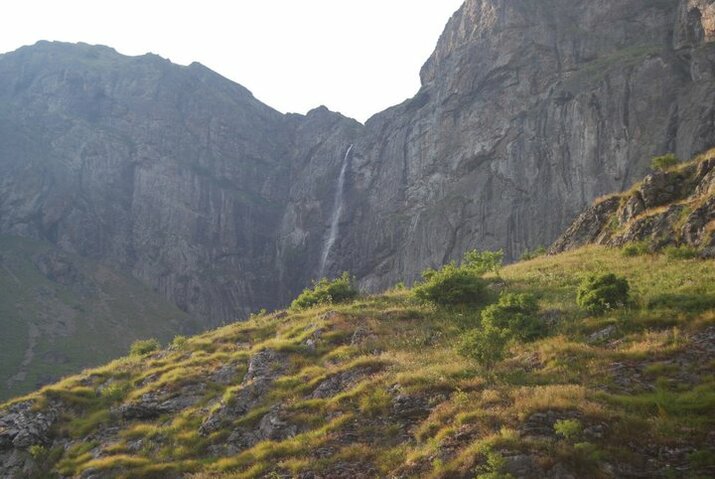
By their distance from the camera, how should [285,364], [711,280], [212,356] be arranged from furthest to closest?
Result: [212,356] < [285,364] < [711,280]

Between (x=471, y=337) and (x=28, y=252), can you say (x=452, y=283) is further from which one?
(x=28, y=252)

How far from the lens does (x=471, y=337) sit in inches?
784

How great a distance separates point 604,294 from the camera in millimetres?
22203

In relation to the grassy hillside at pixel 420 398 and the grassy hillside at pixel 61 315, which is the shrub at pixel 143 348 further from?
the grassy hillside at pixel 61 315

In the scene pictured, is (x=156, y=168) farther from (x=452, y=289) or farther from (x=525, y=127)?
(x=452, y=289)

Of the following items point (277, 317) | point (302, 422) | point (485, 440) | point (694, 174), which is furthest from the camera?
point (277, 317)

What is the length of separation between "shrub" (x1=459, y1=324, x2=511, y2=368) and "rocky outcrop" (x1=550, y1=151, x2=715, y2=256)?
11.3m

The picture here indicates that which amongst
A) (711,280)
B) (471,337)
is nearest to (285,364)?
(471,337)

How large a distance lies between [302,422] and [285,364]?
5.67m

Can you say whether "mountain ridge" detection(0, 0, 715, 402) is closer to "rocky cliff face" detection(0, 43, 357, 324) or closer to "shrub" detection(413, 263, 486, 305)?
"rocky cliff face" detection(0, 43, 357, 324)

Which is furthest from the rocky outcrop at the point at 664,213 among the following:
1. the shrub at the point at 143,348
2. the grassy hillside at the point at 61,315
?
the grassy hillside at the point at 61,315

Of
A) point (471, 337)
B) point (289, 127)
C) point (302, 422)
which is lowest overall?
point (302, 422)

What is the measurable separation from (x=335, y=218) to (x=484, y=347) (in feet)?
319

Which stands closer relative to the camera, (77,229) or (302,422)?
(302,422)
